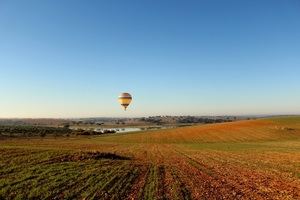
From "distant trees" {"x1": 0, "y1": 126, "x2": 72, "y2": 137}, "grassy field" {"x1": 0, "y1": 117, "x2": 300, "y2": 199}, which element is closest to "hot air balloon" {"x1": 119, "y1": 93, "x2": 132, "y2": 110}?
"grassy field" {"x1": 0, "y1": 117, "x2": 300, "y2": 199}

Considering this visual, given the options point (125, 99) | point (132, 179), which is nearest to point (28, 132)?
point (125, 99)

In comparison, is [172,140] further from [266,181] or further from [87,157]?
[266,181]

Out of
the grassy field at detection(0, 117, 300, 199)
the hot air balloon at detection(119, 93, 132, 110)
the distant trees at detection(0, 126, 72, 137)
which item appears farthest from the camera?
the distant trees at detection(0, 126, 72, 137)

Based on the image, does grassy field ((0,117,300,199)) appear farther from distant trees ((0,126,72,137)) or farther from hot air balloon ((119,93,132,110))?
distant trees ((0,126,72,137))

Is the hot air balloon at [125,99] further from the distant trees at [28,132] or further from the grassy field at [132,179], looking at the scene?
the distant trees at [28,132]

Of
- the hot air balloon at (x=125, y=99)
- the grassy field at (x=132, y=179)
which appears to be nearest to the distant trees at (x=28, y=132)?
the hot air balloon at (x=125, y=99)

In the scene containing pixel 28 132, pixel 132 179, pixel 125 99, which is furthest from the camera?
pixel 28 132

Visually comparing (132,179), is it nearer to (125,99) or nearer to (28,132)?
(125,99)

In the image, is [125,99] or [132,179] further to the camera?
[125,99]

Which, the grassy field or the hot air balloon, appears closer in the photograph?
the grassy field

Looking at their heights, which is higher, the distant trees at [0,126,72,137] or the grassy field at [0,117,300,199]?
the distant trees at [0,126,72,137]

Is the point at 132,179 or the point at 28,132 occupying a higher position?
the point at 28,132

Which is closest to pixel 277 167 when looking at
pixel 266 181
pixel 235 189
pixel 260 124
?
pixel 266 181
